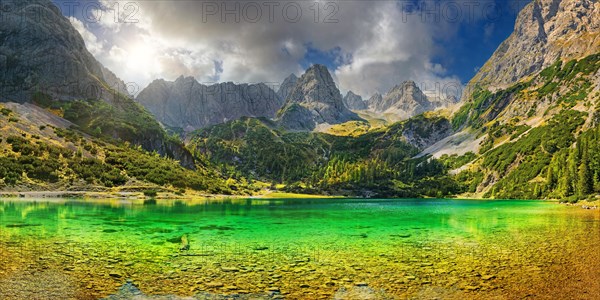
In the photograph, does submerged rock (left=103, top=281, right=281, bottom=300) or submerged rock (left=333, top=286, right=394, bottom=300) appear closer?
submerged rock (left=103, top=281, right=281, bottom=300)

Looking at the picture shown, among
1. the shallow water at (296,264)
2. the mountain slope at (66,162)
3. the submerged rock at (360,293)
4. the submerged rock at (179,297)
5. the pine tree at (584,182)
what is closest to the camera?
the submerged rock at (179,297)

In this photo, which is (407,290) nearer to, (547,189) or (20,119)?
(20,119)

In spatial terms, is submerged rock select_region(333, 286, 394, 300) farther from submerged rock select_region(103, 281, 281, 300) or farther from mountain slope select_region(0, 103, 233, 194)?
mountain slope select_region(0, 103, 233, 194)

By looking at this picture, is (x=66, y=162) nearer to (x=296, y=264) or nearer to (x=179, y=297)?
(x=296, y=264)

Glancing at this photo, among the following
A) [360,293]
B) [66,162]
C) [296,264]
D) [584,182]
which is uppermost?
[66,162]

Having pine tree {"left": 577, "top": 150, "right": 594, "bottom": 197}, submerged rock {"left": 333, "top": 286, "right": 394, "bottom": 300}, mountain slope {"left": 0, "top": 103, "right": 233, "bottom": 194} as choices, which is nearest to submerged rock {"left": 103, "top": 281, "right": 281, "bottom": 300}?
submerged rock {"left": 333, "top": 286, "right": 394, "bottom": 300}

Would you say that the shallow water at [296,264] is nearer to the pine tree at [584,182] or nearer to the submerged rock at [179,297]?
the submerged rock at [179,297]

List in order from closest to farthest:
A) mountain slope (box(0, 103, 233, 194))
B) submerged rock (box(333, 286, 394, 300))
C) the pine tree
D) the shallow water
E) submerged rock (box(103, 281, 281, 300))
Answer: submerged rock (box(103, 281, 281, 300)) < submerged rock (box(333, 286, 394, 300)) < the shallow water < mountain slope (box(0, 103, 233, 194)) < the pine tree

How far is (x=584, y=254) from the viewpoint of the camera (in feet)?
93.1

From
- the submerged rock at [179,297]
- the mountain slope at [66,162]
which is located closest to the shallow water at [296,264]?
the submerged rock at [179,297]

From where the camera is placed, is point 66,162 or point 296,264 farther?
point 66,162

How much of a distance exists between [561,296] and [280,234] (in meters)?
30.5

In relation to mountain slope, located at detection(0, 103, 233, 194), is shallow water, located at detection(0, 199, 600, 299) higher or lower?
lower

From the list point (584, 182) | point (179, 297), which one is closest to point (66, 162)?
point (179, 297)
